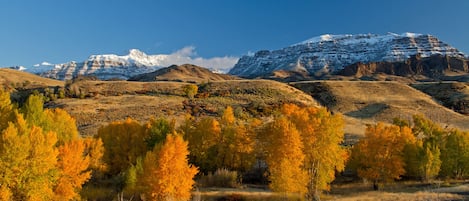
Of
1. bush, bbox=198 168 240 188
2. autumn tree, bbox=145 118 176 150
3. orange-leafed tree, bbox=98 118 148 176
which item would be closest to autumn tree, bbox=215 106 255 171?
bush, bbox=198 168 240 188

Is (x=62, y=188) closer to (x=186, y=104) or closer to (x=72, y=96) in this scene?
(x=186, y=104)

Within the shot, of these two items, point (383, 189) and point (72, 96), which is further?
point (72, 96)

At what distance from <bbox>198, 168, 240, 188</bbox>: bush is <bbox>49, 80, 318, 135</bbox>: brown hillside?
35.1 metres

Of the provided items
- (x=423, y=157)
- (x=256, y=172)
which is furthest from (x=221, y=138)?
(x=423, y=157)

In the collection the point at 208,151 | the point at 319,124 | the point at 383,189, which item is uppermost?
the point at 319,124

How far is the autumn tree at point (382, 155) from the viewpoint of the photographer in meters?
42.7

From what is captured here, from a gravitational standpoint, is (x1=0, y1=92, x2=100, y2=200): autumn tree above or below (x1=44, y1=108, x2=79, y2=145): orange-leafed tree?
below

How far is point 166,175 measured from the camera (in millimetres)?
29531

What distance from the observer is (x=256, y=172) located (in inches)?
1937

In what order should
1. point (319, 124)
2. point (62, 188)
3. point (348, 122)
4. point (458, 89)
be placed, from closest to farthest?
point (62, 188), point (319, 124), point (348, 122), point (458, 89)

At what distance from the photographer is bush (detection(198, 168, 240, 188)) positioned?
42.7 m

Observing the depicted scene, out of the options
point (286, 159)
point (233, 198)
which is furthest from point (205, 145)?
point (286, 159)

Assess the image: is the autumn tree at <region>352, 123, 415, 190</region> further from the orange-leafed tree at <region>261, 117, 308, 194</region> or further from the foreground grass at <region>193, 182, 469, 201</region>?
the orange-leafed tree at <region>261, 117, 308, 194</region>

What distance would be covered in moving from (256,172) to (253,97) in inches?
2446
